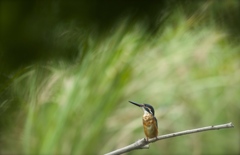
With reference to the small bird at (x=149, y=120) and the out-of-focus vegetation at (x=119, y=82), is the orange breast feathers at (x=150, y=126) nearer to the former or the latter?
the small bird at (x=149, y=120)

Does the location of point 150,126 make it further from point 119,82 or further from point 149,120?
point 119,82

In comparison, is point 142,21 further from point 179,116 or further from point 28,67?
point 179,116

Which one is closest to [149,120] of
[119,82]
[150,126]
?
[150,126]

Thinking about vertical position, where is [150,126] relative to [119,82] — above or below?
below

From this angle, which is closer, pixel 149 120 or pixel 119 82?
pixel 149 120

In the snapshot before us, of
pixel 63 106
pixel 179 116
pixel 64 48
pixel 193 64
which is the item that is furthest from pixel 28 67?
pixel 193 64

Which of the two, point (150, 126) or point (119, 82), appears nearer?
point (150, 126)
